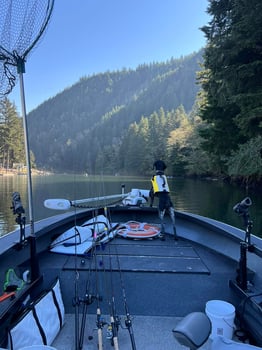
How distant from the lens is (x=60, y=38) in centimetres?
345

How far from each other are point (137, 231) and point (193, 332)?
3.40 meters

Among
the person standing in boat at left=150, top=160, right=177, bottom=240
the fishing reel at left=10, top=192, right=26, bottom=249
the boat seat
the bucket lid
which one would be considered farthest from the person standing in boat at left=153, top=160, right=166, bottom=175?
the boat seat

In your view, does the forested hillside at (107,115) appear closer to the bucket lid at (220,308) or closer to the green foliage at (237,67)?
the bucket lid at (220,308)

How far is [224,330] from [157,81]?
151581 mm

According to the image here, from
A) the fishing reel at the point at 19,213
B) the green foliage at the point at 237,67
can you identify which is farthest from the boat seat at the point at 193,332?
the green foliage at the point at 237,67

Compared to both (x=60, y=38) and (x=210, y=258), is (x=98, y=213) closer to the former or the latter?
(x=210, y=258)

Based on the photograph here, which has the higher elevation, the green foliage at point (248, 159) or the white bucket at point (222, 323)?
the green foliage at point (248, 159)

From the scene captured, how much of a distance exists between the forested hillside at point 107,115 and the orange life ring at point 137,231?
1257mm

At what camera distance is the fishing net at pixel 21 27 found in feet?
8.13

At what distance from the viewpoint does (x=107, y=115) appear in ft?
52.6

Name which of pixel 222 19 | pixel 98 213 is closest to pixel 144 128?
pixel 222 19

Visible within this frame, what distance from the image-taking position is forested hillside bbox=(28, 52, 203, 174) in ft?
19.4

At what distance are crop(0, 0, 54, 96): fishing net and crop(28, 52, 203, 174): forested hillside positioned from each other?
1.85 metres

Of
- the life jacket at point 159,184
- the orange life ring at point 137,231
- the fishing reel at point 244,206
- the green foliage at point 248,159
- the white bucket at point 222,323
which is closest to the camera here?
the white bucket at point 222,323
